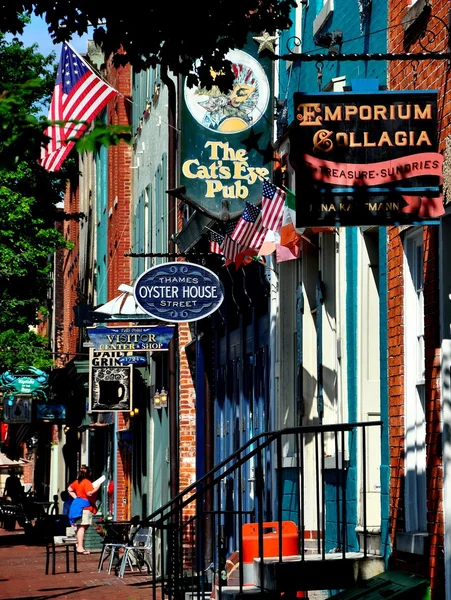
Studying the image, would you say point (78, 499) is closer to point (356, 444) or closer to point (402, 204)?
point (356, 444)

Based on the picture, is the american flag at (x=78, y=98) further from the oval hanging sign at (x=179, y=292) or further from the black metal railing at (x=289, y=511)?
the black metal railing at (x=289, y=511)

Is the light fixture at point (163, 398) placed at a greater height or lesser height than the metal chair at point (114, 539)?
greater

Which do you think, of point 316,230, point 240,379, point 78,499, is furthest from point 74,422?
point 316,230

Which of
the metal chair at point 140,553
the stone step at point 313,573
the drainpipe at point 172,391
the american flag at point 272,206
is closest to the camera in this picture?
the stone step at point 313,573

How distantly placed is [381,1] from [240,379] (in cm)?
819

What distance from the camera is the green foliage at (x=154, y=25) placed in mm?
9586

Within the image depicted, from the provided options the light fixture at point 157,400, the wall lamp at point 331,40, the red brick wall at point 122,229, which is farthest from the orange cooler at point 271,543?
the red brick wall at point 122,229

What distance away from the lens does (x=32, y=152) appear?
791 centimetres

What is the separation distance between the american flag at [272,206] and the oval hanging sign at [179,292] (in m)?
3.26

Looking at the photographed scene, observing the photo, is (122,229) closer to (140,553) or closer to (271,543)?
(140,553)

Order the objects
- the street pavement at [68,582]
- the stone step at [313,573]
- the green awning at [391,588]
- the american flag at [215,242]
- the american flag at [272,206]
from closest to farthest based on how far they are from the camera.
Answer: the green awning at [391,588]
the stone step at [313,573]
the american flag at [272,206]
the street pavement at [68,582]
the american flag at [215,242]

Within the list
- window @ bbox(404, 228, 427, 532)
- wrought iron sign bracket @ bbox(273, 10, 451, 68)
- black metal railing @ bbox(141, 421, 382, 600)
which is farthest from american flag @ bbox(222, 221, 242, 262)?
wrought iron sign bracket @ bbox(273, 10, 451, 68)

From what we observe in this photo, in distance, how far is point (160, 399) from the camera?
87.5 feet

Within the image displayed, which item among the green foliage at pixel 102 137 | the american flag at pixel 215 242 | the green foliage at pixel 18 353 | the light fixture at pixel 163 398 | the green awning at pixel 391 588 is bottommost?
the green awning at pixel 391 588
